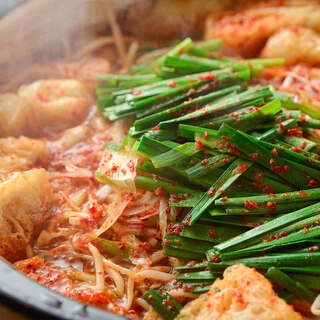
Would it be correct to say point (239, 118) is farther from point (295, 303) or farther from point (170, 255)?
point (295, 303)

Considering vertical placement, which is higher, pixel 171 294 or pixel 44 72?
pixel 44 72

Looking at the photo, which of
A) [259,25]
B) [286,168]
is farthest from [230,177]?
[259,25]

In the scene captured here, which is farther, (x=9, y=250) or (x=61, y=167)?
Answer: (x=61, y=167)

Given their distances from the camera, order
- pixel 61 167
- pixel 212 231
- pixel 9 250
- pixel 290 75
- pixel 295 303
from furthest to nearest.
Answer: pixel 290 75
pixel 61 167
pixel 9 250
pixel 212 231
pixel 295 303

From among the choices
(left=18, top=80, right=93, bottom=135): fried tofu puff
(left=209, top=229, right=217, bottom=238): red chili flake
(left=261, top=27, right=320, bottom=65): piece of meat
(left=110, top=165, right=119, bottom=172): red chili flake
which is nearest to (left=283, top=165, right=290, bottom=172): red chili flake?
(left=209, top=229, right=217, bottom=238): red chili flake

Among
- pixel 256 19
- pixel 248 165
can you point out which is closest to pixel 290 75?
pixel 256 19

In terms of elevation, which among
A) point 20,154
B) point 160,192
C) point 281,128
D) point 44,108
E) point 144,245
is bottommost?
point 144,245

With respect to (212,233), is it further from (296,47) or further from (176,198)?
(296,47)
